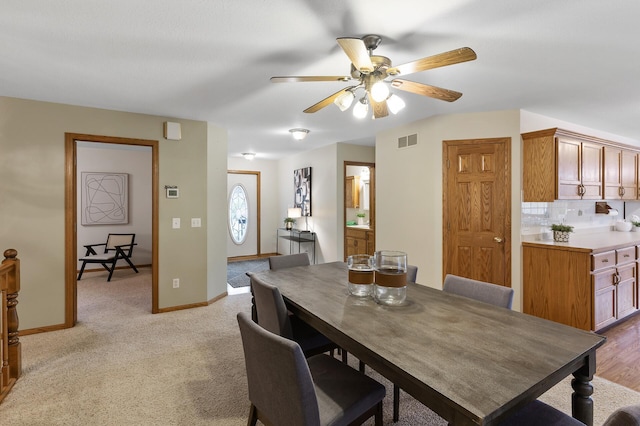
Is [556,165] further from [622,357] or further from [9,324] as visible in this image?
[9,324]

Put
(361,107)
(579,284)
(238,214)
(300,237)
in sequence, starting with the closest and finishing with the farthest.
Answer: (361,107) < (579,284) < (300,237) < (238,214)

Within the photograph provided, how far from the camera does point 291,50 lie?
2186 millimetres

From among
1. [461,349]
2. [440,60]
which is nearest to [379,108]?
[440,60]

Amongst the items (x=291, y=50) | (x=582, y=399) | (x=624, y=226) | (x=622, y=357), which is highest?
(x=291, y=50)

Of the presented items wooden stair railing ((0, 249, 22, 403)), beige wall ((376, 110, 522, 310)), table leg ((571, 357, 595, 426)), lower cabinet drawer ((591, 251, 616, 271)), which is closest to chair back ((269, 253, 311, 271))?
beige wall ((376, 110, 522, 310))

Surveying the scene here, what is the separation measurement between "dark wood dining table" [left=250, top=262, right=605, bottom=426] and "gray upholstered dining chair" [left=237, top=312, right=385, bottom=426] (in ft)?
0.82

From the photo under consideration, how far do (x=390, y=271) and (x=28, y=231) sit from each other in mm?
3724

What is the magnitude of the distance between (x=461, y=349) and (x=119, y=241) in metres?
6.31

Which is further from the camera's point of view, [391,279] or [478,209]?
[478,209]

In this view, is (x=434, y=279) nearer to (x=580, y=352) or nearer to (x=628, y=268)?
(x=628, y=268)

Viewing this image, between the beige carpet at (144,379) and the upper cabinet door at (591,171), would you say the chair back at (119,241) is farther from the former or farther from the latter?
the upper cabinet door at (591,171)

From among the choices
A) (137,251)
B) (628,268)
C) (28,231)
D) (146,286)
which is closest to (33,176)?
(28,231)

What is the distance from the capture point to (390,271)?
1.76 metres

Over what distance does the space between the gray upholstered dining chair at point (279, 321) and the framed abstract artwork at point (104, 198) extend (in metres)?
5.43
